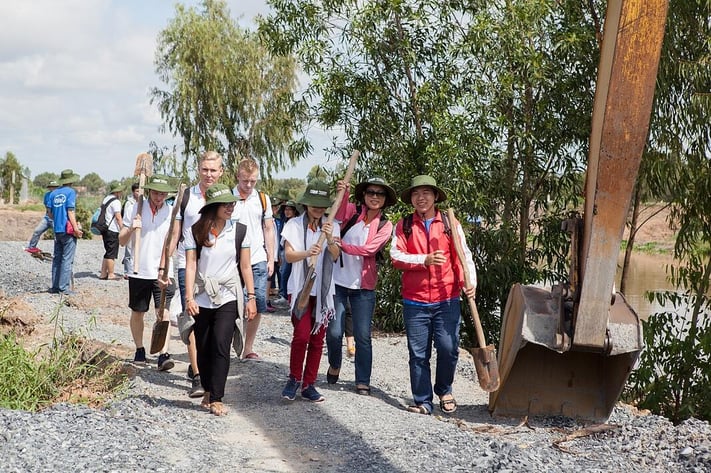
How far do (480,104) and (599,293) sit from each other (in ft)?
19.1

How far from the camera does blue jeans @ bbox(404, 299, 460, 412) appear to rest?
24.5 feet

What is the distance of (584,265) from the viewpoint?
6.25m

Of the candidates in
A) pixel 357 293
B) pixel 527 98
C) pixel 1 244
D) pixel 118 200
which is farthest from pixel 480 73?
pixel 1 244

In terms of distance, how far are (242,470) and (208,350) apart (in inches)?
59.0

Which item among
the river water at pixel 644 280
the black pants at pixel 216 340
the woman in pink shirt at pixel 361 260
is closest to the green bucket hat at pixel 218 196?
the black pants at pixel 216 340

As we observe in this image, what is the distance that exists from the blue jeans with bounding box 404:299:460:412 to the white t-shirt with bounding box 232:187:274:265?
194 cm

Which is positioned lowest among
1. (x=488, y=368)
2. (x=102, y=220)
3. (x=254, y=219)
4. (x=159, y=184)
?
(x=488, y=368)

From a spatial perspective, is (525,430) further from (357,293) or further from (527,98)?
(527,98)

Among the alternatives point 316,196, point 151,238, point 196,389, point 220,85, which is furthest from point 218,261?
point 220,85

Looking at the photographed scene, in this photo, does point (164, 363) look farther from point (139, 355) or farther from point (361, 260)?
point (361, 260)

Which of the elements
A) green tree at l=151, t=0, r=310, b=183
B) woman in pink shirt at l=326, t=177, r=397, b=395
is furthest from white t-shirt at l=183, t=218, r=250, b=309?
green tree at l=151, t=0, r=310, b=183

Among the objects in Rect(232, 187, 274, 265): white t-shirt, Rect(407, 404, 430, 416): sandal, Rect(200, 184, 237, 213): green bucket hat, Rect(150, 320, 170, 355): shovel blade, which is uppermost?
Rect(200, 184, 237, 213): green bucket hat

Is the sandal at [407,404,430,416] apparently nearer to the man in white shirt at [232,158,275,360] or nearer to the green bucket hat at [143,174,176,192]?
the man in white shirt at [232,158,275,360]

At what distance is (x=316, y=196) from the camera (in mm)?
7660
